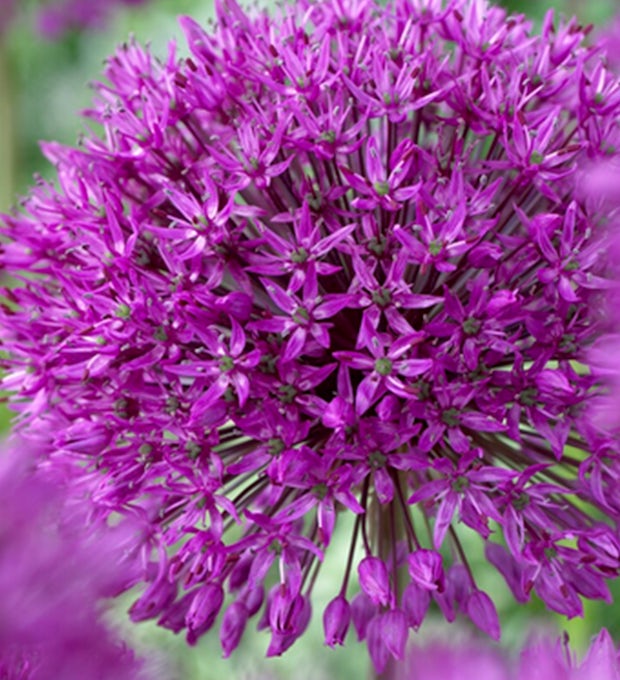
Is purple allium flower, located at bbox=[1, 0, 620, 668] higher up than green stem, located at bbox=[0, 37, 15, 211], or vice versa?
green stem, located at bbox=[0, 37, 15, 211]

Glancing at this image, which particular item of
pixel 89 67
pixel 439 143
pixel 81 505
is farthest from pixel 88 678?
pixel 89 67

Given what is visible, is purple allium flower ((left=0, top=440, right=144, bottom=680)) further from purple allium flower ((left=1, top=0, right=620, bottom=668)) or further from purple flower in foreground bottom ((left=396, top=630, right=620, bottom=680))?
purple allium flower ((left=1, top=0, right=620, bottom=668))

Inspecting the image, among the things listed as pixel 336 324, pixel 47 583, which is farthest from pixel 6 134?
pixel 47 583

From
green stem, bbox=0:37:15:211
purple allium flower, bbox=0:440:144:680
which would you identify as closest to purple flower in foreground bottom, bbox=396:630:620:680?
purple allium flower, bbox=0:440:144:680

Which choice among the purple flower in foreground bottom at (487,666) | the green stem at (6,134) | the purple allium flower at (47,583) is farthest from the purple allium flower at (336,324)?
the green stem at (6,134)

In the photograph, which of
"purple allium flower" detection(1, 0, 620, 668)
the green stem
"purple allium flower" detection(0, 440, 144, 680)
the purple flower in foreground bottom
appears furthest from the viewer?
the green stem

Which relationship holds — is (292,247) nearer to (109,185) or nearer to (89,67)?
(109,185)
